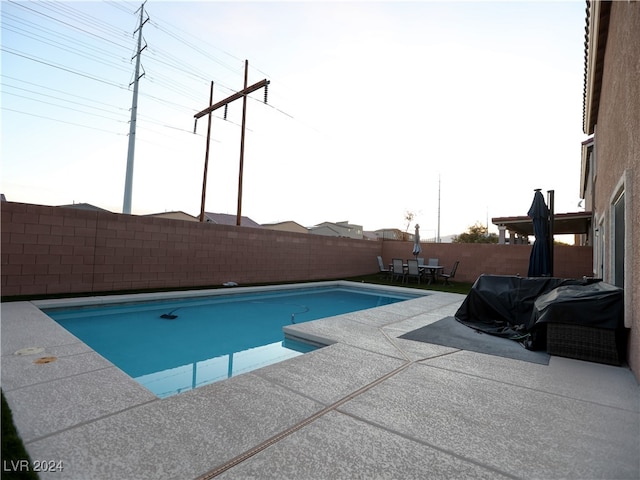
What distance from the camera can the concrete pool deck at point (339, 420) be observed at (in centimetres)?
143

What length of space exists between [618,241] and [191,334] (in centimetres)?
594

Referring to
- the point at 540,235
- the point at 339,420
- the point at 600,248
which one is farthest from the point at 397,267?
the point at 339,420

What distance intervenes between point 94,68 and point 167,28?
311 centimetres

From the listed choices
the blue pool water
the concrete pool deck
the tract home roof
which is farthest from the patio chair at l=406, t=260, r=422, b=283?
the concrete pool deck

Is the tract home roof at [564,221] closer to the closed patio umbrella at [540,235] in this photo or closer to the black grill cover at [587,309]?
the closed patio umbrella at [540,235]

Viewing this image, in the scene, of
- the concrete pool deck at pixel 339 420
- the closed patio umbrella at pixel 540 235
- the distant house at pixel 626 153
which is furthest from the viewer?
the closed patio umbrella at pixel 540 235

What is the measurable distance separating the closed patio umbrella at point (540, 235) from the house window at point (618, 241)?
210 centimetres

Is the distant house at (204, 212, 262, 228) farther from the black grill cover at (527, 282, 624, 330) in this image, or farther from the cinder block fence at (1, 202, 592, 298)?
the black grill cover at (527, 282, 624, 330)

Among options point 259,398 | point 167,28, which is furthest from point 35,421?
point 167,28

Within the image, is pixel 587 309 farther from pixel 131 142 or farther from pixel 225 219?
pixel 225 219

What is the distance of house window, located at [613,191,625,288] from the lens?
3.89 metres

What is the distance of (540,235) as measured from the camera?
21.0 ft

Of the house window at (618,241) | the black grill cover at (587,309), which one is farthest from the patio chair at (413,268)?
the black grill cover at (587,309)

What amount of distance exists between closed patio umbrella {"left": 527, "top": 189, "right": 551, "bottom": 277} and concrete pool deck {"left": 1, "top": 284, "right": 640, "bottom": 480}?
387 centimetres
